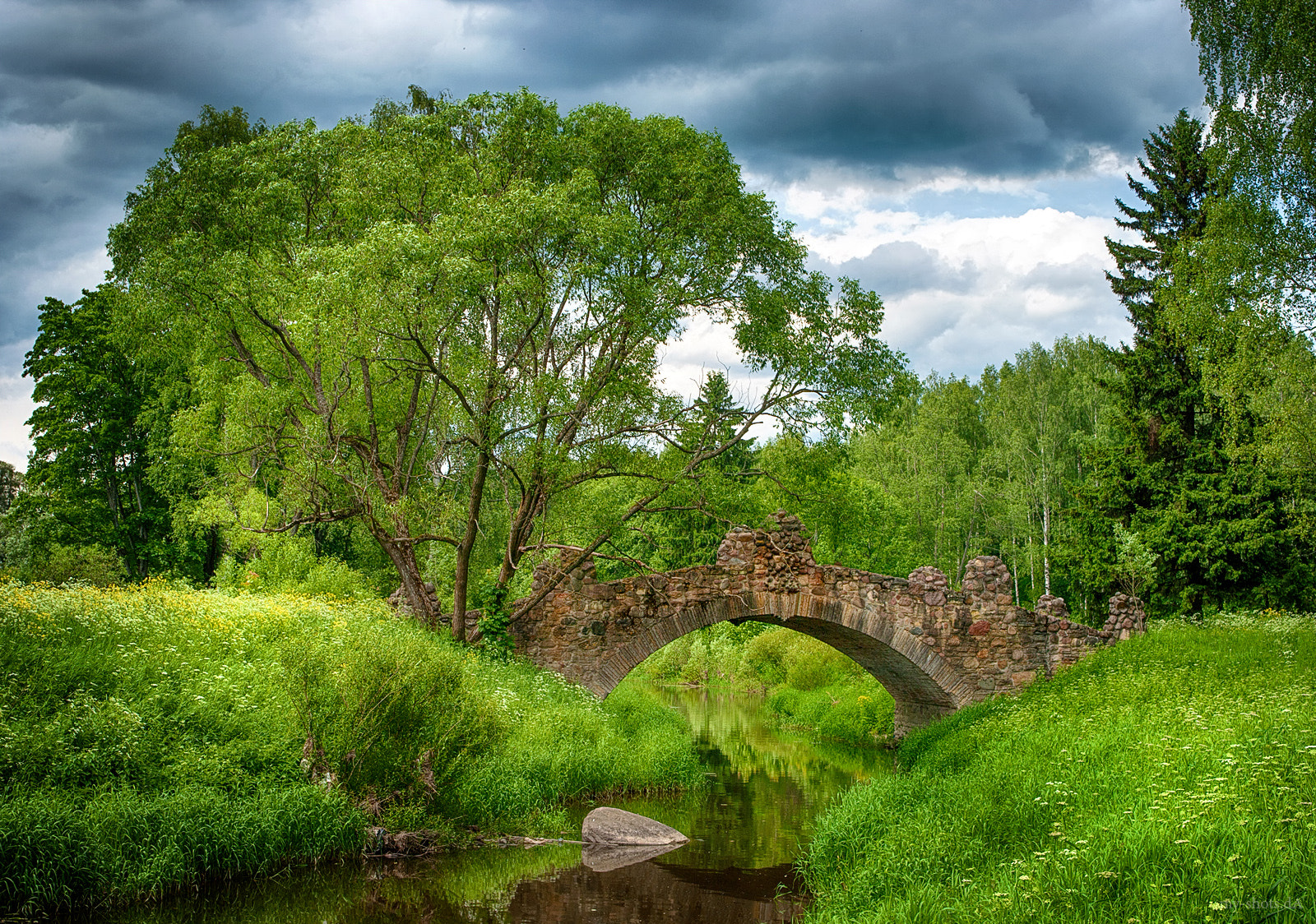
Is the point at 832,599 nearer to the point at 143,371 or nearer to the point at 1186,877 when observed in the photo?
the point at 1186,877

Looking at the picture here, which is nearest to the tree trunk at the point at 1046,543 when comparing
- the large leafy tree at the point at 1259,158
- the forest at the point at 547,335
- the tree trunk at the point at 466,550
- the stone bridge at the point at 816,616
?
the forest at the point at 547,335

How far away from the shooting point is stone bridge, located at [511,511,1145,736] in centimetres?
1680

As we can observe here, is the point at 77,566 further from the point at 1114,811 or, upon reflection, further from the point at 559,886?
→ the point at 1114,811

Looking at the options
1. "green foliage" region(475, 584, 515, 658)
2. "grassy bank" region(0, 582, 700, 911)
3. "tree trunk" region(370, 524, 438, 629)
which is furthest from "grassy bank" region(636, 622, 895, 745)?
"grassy bank" region(0, 582, 700, 911)

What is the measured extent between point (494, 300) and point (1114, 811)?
39.8 ft

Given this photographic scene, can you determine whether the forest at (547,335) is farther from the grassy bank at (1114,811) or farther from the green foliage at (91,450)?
the grassy bank at (1114,811)

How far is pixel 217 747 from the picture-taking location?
10148 millimetres

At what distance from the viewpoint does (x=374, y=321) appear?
13.9m

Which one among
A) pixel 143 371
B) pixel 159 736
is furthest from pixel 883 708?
pixel 143 371

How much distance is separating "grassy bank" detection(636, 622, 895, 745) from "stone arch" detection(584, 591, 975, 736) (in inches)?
161

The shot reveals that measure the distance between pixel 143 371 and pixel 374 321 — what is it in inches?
583

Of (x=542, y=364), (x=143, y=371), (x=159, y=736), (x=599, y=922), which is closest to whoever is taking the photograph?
(x=599, y=922)

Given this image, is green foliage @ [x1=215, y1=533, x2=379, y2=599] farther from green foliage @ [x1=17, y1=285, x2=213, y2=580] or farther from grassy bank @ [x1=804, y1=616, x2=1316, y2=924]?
grassy bank @ [x1=804, y1=616, x2=1316, y2=924]

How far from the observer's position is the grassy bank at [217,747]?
340 inches
